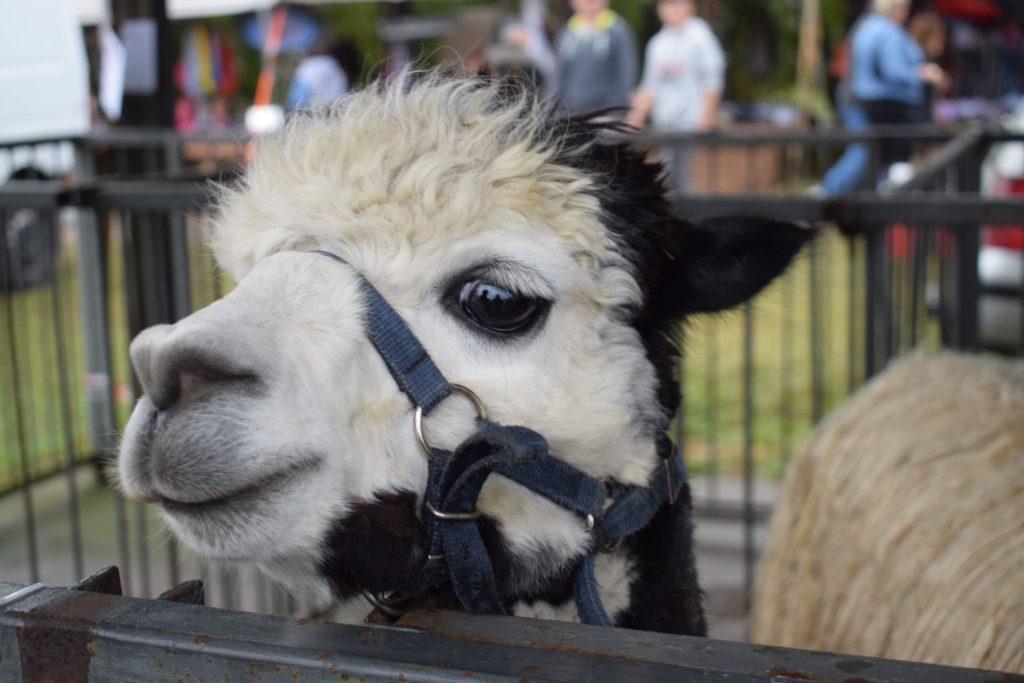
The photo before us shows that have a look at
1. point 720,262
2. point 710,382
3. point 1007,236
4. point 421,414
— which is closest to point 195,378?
point 421,414

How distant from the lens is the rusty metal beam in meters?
1.05

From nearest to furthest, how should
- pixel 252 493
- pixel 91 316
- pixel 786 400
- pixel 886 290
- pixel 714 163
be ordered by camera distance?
pixel 252 493, pixel 886 290, pixel 91 316, pixel 786 400, pixel 714 163

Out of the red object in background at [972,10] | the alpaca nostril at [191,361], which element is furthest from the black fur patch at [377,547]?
the red object in background at [972,10]

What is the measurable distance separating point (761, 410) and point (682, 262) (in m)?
5.01

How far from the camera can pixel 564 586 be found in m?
1.74

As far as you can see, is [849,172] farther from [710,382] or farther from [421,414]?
[421,414]

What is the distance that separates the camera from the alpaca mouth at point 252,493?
1500mm

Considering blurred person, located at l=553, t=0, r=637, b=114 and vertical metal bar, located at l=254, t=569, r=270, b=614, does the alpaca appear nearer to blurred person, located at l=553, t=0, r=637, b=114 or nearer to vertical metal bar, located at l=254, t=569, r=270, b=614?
vertical metal bar, located at l=254, t=569, r=270, b=614

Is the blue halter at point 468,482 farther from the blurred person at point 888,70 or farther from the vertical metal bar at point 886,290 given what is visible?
the blurred person at point 888,70

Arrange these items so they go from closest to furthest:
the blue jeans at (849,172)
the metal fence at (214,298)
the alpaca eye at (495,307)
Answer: the alpaca eye at (495,307) < the metal fence at (214,298) < the blue jeans at (849,172)

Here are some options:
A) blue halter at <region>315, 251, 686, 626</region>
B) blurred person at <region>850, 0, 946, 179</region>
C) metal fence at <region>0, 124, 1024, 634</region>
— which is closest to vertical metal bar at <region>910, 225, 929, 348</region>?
metal fence at <region>0, 124, 1024, 634</region>

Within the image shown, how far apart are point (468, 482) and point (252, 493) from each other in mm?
291

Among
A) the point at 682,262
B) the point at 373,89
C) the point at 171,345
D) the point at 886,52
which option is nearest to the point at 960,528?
the point at 682,262

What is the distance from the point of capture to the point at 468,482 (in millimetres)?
1561
